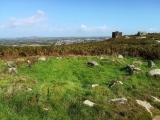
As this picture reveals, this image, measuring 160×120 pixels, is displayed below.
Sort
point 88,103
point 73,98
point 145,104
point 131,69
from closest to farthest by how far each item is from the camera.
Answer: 1. point 88,103
2. point 73,98
3. point 145,104
4. point 131,69

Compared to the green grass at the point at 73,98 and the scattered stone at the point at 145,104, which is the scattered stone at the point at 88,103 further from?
the scattered stone at the point at 145,104

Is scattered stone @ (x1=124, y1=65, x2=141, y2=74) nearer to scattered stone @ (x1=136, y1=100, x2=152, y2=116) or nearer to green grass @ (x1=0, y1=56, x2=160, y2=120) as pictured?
green grass @ (x1=0, y1=56, x2=160, y2=120)

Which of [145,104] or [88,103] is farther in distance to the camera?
[145,104]

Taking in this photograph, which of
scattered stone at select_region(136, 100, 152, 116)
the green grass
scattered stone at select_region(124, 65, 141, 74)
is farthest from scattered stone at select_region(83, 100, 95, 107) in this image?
scattered stone at select_region(124, 65, 141, 74)

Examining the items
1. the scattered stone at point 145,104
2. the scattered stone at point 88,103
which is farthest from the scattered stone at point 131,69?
the scattered stone at point 88,103

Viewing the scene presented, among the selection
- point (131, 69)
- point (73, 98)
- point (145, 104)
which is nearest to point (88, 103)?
point (73, 98)

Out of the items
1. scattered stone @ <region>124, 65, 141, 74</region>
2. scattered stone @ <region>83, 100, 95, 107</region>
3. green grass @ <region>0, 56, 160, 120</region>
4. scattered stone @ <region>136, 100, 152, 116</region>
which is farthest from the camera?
scattered stone @ <region>124, 65, 141, 74</region>

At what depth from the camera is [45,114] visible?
11539mm

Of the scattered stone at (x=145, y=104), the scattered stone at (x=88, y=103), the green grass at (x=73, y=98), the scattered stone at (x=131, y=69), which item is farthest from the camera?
the scattered stone at (x=131, y=69)

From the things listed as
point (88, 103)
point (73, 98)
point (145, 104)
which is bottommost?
point (145, 104)

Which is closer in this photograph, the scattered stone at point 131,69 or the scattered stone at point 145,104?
the scattered stone at point 145,104

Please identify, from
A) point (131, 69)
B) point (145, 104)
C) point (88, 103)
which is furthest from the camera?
point (131, 69)

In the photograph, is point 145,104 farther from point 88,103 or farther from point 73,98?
point 73,98

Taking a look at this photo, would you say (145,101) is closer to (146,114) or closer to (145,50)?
(146,114)
